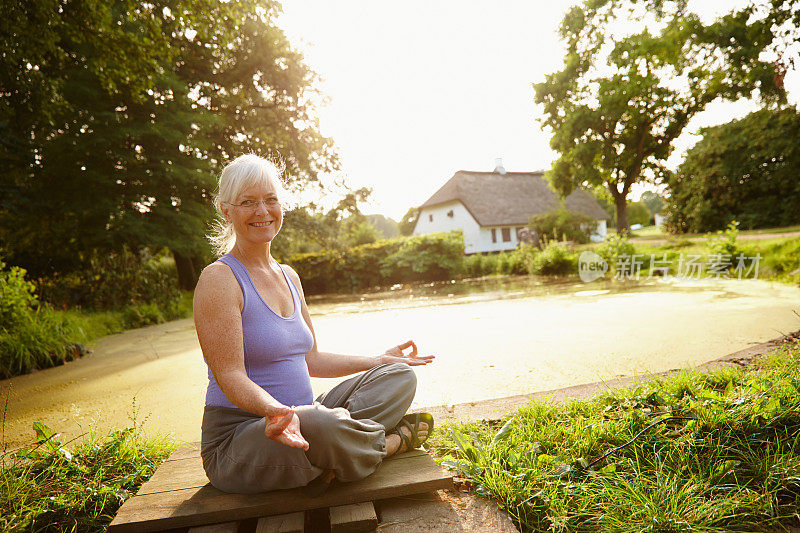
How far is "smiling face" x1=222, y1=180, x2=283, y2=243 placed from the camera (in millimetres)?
1900

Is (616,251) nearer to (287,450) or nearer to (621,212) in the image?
(287,450)

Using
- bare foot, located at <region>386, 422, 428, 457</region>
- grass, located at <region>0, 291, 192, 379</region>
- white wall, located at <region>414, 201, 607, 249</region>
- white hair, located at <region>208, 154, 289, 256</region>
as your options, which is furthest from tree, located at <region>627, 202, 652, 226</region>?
white hair, located at <region>208, 154, 289, 256</region>

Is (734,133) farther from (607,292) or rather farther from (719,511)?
(719,511)

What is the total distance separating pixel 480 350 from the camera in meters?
4.70

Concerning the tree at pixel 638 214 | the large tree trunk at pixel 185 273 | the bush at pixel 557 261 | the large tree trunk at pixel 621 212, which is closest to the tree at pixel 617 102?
the large tree trunk at pixel 621 212

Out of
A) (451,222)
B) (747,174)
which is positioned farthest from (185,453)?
(451,222)

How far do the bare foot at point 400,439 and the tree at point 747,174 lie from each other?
59.9 feet

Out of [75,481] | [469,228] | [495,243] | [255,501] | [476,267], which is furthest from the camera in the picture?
[469,228]

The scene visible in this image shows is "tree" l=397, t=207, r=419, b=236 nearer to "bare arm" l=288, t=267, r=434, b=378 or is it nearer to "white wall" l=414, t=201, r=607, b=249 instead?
"white wall" l=414, t=201, r=607, b=249

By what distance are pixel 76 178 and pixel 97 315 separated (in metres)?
4.16

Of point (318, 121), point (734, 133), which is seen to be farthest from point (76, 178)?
point (734, 133)

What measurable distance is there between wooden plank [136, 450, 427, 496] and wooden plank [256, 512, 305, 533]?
41cm

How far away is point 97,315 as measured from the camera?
27.3 feet

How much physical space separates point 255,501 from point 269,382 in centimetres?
42
